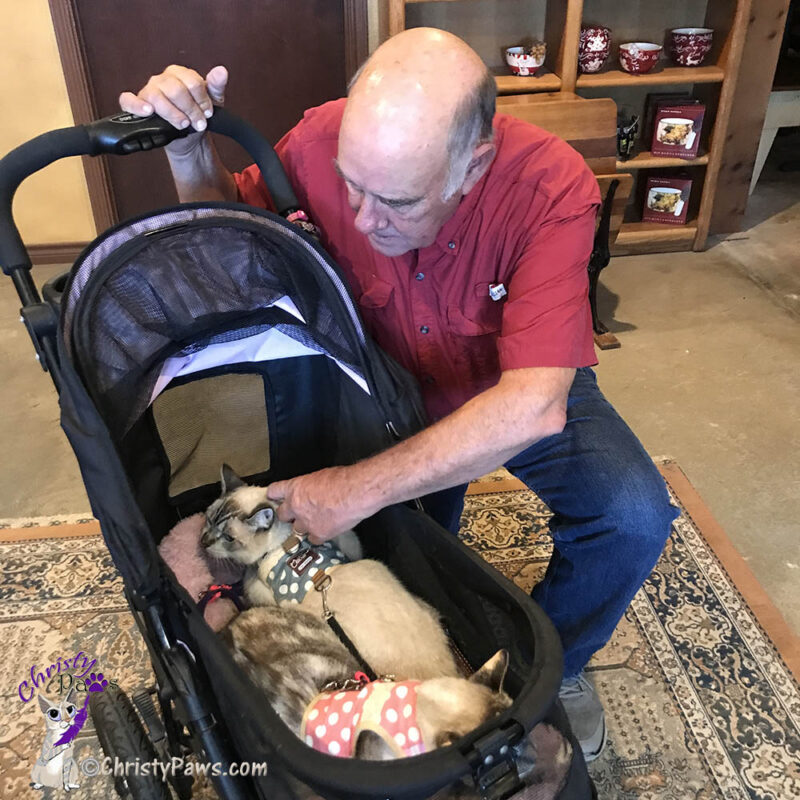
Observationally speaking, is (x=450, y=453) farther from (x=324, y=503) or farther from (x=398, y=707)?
(x=398, y=707)

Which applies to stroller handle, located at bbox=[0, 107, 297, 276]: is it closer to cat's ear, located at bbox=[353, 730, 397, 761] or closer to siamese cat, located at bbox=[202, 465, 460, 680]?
siamese cat, located at bbox=[202, 465, 460, 680]

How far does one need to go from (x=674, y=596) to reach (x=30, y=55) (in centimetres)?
299

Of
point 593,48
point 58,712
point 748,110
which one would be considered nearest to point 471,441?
point 58,712

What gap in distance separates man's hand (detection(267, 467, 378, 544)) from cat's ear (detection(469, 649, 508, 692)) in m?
0.30

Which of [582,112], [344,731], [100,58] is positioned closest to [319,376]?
[344,731]

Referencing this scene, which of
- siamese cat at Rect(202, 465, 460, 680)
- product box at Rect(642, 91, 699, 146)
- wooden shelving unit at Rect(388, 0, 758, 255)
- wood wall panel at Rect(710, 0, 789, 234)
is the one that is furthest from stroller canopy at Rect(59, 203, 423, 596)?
wood wall panel at Rect(710, 0, 789, 234)

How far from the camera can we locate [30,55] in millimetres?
2859

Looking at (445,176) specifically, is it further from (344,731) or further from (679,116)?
(679,116)

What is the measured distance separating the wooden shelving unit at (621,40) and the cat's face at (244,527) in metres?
2.07

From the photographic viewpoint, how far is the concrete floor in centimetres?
202

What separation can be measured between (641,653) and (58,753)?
1193mm

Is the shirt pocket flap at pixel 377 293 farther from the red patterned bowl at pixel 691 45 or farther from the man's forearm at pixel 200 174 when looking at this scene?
the red patterned bowl at pixel 691 45

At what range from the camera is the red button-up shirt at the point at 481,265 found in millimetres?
1205

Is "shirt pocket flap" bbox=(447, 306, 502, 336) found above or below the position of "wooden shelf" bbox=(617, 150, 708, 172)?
above
